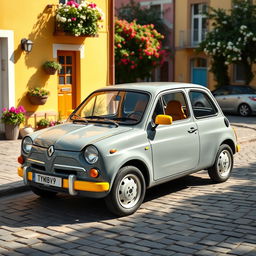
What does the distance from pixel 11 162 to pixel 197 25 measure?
24141 mm

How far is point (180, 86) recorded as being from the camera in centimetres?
802

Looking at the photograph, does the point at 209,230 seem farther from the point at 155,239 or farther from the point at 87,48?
the point at 87,48

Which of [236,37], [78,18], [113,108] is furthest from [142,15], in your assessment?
[113,108]

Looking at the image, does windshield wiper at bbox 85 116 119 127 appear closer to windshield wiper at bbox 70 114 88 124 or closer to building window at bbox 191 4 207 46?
windshield wiper at bbox 70 114 88 124

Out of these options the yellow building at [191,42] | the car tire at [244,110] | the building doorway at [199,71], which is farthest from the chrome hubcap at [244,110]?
the building doorway at [199,71]

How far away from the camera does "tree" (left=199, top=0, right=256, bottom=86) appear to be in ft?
82.9

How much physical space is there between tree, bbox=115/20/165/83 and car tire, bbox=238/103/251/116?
489cm

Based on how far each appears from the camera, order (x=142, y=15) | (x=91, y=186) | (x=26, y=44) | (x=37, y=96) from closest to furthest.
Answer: (x=91, y=186) < (x=26, y=44) < (x=37, y=96) < (x=142, y=15)

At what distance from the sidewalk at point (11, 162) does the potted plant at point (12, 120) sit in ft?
0.95

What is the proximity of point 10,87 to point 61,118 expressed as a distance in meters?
1.98

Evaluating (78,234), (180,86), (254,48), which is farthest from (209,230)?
(254,48)

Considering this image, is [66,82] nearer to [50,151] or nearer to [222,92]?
[50,151]

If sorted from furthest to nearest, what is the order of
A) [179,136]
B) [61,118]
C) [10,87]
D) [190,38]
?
[190,38], [61,118], [10,87], [179,136]

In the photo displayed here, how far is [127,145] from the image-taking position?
6.72m
